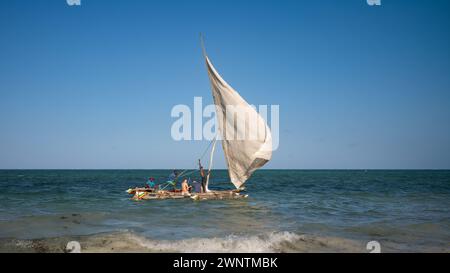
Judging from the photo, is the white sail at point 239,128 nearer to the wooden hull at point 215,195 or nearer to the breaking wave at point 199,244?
the wooden hull at point 215,195

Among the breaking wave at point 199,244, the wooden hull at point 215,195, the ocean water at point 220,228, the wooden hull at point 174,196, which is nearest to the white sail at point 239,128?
the wooden hull at point 215,195

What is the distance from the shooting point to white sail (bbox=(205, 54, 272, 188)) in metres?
21.8

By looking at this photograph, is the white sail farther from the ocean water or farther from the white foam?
the white foam

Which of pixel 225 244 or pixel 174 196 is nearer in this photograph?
pixel 225 244

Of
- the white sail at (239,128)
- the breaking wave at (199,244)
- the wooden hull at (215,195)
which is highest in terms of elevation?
the white sail at (239,128)

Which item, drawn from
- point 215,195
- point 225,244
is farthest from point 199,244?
point 215,195

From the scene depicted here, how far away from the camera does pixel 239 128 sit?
71.6ft

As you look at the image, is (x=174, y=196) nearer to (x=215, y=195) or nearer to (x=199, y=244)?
(x=215, y=195)

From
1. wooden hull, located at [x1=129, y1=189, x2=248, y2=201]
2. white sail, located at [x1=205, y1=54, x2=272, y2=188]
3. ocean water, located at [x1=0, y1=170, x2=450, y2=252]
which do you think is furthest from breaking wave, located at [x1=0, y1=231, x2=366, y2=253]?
wooden hull, located at [x1=129, y1=189, x2=248, y2=201]

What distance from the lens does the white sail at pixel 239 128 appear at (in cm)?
2177
